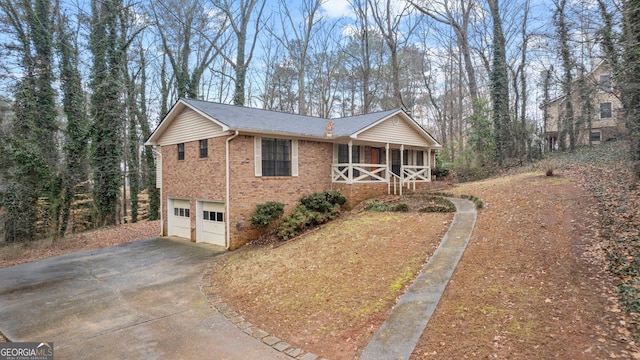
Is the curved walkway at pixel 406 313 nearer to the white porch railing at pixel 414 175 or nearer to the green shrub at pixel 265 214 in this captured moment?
the green shrub at pixel 265 214

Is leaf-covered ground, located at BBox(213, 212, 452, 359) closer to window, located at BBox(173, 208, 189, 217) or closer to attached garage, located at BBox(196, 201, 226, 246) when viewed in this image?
attached garage, located at BBox(196, 201, 226, 246)

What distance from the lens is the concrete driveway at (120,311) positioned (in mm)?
4766

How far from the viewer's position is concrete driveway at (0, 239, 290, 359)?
4766 millimetres

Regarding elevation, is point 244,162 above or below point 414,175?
above

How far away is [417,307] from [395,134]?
39.8 feet

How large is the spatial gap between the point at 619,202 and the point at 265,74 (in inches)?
1058

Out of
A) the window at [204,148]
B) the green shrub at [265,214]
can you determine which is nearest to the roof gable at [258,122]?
the window at [204,148]

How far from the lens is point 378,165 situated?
14430 mm

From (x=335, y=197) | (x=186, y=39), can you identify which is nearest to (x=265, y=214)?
(x=335, y=197)

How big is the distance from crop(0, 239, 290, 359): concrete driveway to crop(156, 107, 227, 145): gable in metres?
4.73

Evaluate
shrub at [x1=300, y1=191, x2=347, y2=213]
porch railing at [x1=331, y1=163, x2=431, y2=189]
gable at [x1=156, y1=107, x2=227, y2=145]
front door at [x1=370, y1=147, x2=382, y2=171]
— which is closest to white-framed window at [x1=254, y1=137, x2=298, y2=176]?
shrub at [x1=300, y1=191, x2=347, y2=213]

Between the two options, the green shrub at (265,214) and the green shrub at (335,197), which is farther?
the green shrub at (335,197)

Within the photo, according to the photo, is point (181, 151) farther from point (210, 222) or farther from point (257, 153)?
point (257, 153)

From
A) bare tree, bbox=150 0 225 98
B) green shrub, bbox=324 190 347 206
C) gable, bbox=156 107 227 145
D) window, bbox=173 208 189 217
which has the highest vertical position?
bare tree, bbox=150 0 225 98
